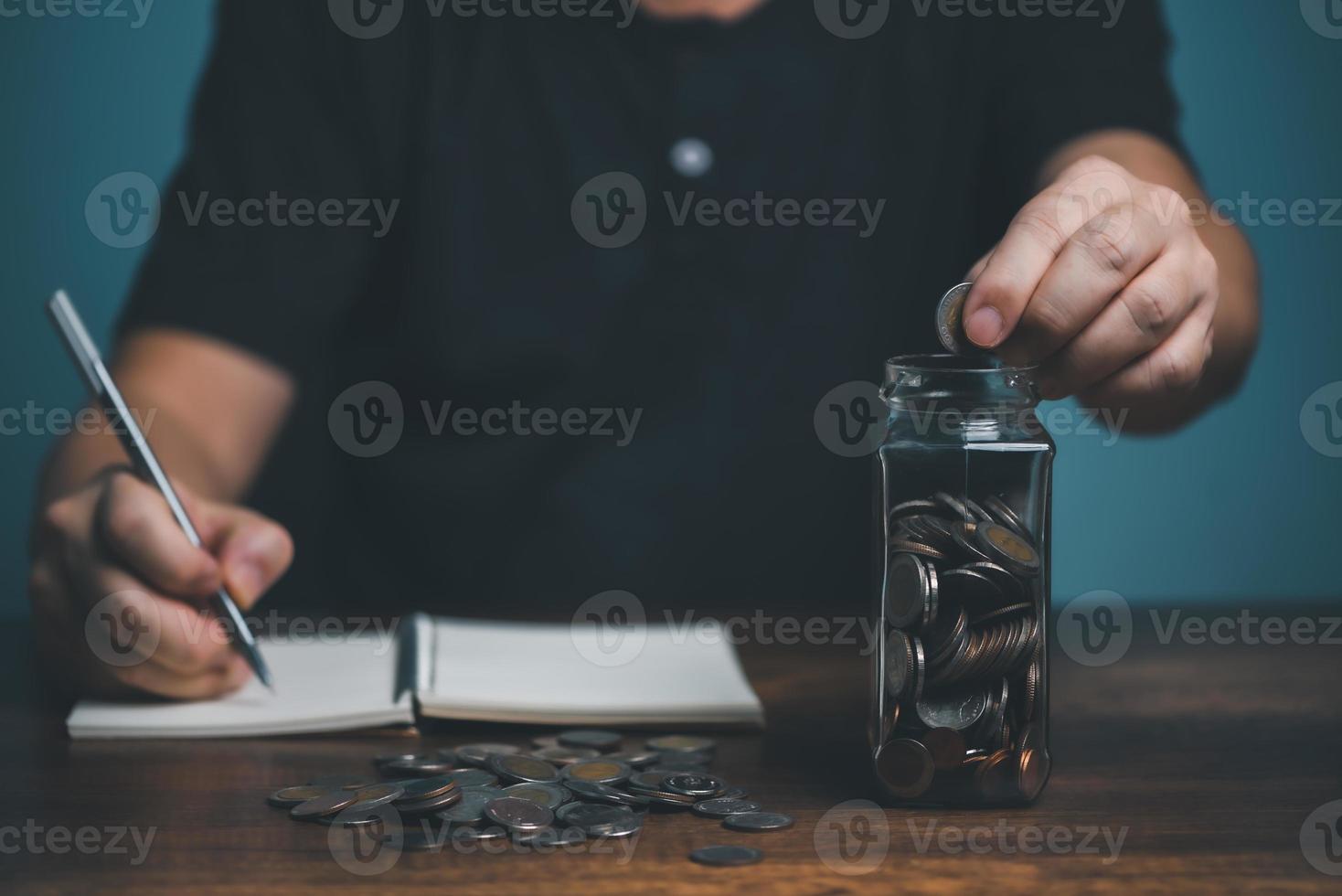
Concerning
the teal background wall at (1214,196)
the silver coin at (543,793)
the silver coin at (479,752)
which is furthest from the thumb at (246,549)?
the teal background wall at (1214,196)

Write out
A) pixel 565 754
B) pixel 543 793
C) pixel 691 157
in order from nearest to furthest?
pixel 543 793, pixel 565 754, pixel 691 157

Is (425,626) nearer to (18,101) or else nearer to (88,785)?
(88,785)

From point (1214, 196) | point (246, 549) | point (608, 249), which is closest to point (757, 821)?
point (246, 549)

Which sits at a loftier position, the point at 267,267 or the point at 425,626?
the point at 267,267

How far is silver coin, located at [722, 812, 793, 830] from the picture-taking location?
2.31 feet

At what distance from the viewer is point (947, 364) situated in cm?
77

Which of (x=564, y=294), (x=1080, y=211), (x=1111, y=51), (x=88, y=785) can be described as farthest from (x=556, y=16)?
(x=88, y=785)

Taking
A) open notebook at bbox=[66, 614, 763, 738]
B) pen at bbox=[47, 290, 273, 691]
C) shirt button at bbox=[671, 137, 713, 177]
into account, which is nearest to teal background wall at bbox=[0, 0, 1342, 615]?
shirt button at bbox=[671, 137, 713, 177]

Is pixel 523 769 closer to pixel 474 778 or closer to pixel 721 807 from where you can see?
pixel 474 778

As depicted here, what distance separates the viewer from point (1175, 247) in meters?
0.84

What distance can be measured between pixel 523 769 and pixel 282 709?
23 cm

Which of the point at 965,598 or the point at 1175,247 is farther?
the point at 1175,247

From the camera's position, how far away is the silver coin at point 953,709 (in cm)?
73

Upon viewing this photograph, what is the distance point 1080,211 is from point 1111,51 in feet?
2.83
